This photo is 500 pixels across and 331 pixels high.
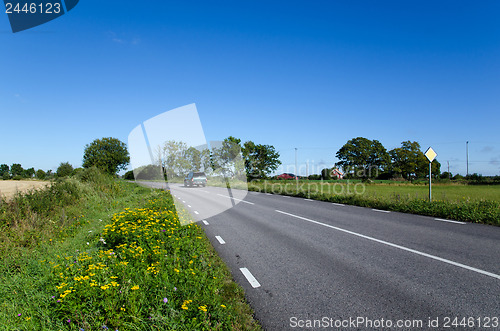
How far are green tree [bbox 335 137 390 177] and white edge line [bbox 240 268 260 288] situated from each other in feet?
263

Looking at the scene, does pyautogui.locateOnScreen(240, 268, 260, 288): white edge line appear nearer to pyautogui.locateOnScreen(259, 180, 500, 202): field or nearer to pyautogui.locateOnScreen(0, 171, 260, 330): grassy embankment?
pyautogui.locateOnScreen(0, 171, 260, 330): grassy embankment

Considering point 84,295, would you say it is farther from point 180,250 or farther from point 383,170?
point 383,170

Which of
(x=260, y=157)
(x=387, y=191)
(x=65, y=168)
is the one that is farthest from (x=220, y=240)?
(x=260, y=157)

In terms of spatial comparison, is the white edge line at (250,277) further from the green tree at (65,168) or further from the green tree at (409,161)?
the green tree at (409,161)

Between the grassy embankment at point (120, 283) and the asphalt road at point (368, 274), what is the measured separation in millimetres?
598

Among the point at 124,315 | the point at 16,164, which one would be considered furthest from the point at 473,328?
the point at 16,164

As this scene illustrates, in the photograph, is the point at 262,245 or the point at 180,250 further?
the point at 262,245

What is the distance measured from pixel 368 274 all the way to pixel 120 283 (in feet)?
13.1

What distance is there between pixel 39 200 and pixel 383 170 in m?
88.2

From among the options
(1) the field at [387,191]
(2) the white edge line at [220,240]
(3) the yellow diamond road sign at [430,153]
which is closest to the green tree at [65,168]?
(1) the field at [387,191]

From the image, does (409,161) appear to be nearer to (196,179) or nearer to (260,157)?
(260,157)

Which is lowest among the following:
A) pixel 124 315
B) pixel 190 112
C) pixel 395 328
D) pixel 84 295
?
pixel 395 328

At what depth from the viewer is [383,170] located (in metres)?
82.0

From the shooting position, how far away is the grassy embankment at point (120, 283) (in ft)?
9.25
